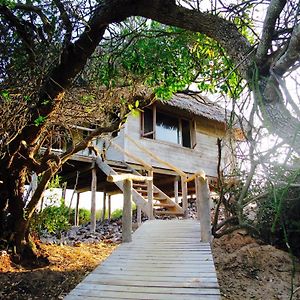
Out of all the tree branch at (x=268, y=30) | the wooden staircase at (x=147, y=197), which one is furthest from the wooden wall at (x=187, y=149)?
the tree branch at (x=268, y=30)

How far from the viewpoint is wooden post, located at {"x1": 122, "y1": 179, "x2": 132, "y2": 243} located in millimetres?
4961

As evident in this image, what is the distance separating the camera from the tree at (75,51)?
67.4 inches

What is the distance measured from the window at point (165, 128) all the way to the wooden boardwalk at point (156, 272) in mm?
6674

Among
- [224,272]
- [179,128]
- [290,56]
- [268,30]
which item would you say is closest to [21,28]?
[268,30]

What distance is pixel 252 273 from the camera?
5.01 meters

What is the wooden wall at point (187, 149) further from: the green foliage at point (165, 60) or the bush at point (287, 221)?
the green foliage at point (165, 60)

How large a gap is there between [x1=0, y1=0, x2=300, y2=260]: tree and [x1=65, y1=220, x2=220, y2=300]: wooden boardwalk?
1799 mm

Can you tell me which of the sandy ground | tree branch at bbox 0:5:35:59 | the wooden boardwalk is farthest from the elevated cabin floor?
tree branch at bbox 0:5:35:59

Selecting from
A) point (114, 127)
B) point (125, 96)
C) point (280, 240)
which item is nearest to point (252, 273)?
point (280, 240)

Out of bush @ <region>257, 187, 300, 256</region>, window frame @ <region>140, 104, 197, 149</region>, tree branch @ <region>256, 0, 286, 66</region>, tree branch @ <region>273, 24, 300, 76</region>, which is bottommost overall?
bush @ <region>257, 187, 300, 256</region>

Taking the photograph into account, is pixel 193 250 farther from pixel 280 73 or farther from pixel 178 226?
pixel 280 73

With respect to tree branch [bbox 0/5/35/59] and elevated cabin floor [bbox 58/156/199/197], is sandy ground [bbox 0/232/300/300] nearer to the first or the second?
tree branch [bbox 0/5/35/59]

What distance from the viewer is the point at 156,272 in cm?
346

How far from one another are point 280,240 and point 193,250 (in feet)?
7.75
